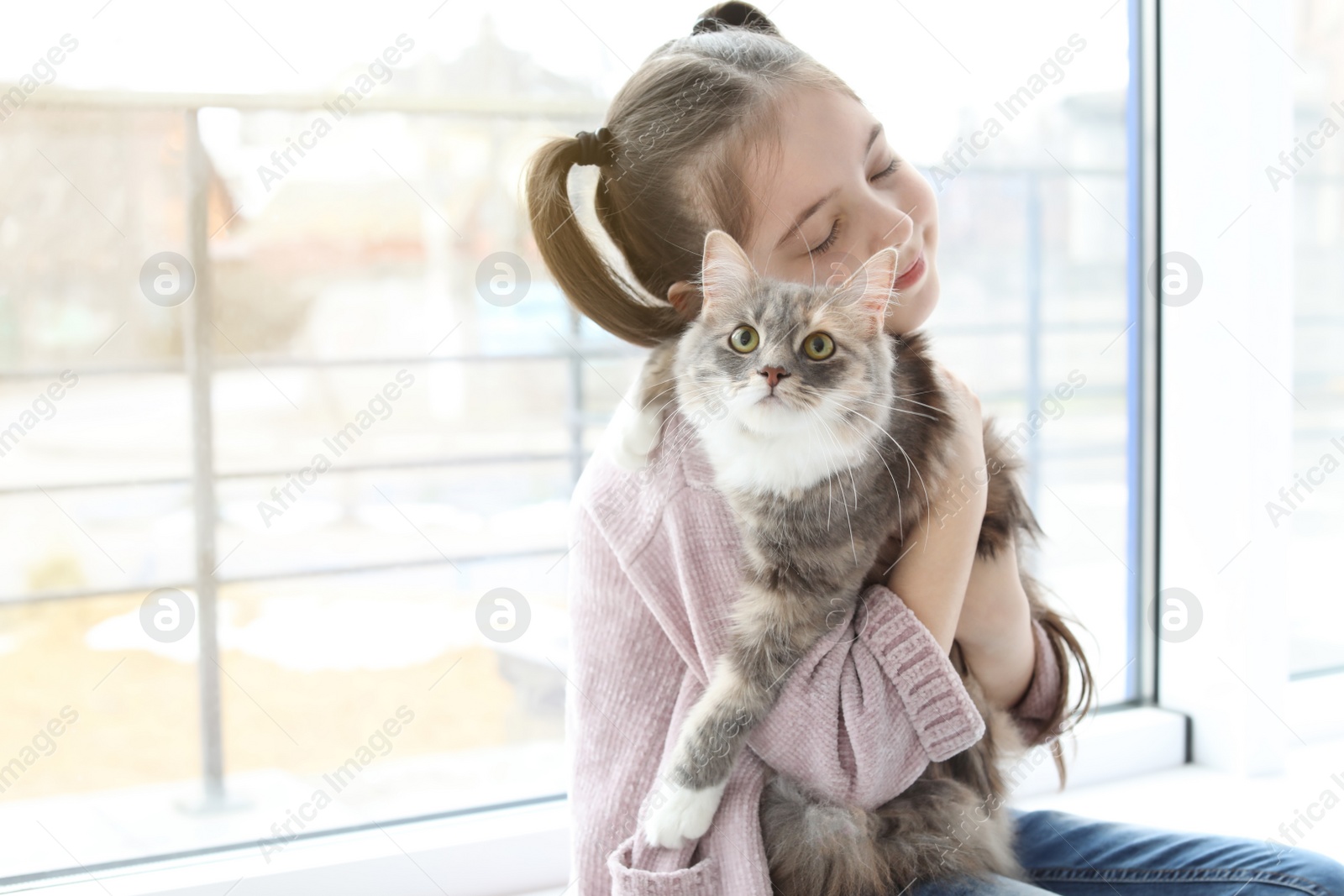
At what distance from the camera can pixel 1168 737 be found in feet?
7.91

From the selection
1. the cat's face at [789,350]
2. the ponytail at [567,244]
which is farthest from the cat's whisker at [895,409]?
the ponytail at [567,244]

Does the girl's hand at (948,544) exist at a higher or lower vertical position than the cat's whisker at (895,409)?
lower

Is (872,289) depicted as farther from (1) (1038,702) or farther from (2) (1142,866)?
(2) (1142,866)

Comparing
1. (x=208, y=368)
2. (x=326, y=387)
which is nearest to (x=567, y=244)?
(x=208, y=368)

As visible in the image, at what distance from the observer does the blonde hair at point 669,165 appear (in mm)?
1324

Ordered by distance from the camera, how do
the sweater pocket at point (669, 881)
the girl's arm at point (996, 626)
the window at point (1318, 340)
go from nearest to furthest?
the sweater pocket at point (669, 881), the girl's arm at point (996, 626), the window at point (1318, 340)

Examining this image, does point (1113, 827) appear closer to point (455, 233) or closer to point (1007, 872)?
point (1007, 872)

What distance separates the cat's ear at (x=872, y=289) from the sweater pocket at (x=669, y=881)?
705 millimetres

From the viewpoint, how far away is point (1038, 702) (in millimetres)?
1505

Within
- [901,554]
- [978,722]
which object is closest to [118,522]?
[901,554]

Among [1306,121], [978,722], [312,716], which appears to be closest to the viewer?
[978,722]

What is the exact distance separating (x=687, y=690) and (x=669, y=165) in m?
0.74

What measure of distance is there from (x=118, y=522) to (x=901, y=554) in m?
1.56

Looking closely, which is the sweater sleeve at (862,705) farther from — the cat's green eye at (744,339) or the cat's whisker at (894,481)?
the cat's green eye at (744,339)
